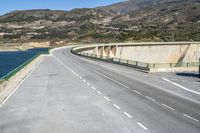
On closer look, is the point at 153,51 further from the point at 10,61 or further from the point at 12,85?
the point at 12,85

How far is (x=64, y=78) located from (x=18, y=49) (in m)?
164

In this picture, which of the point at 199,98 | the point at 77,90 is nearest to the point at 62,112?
the point at 77,90

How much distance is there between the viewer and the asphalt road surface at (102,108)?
722 inches

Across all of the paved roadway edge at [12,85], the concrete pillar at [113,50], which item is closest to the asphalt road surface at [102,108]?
the paved roadway edge at [12,85]

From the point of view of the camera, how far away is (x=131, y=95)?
28.5 metres

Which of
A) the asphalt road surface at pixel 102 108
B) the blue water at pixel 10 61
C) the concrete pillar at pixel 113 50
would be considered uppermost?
the asphalt road surface at pixel 102 108

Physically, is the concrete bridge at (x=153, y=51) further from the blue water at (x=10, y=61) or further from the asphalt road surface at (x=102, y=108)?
the asphalt road surface at (x=102, y=108)

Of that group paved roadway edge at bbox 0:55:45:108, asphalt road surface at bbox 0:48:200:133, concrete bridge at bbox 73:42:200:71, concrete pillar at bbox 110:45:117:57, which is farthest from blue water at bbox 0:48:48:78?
asphalt road surface at bbox 0:48:200:133

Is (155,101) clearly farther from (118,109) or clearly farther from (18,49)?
(18,49)

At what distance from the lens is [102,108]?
23.2 m

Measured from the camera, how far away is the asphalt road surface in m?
18.3

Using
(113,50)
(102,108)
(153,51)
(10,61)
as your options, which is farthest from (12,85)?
(153,51)

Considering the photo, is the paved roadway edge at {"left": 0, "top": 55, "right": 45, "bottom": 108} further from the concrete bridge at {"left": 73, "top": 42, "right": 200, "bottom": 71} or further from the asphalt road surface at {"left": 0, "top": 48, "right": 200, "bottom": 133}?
the concrete bridge at {"left": 73, "top": 42, "right": 200, "bottom": 71}

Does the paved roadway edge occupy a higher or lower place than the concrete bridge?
higher
